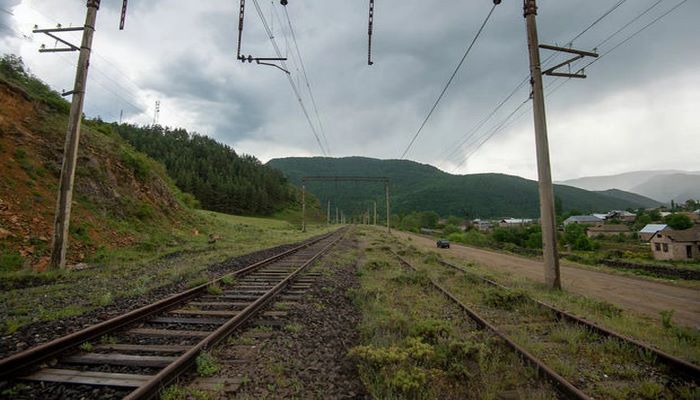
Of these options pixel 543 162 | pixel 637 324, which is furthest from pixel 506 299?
pixel 543 162

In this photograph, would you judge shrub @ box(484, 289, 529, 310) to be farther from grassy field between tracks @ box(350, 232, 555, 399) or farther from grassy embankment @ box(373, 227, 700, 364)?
grassy field between tracks @ box(350, 232, 555, 399)

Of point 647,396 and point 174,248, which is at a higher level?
point 174,248

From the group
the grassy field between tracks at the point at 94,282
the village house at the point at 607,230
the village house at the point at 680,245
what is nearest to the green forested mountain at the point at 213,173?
the grassy field between tracks at the point at 94,282

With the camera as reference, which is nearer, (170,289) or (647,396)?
(647,396)

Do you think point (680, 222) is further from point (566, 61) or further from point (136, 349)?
point (136, 349)

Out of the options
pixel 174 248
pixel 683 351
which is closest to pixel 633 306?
pixel 683 351

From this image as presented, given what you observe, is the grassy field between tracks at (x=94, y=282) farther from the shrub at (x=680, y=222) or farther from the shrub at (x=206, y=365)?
the shrub at (x=680, y=222)

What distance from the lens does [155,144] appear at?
114 meters

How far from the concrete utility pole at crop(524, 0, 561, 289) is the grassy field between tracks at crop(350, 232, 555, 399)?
5.42 meters

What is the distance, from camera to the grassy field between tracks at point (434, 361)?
4.02 metres

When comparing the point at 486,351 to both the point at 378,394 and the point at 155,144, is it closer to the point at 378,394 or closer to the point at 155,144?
the point at 378,394

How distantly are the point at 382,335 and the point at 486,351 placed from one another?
173cm

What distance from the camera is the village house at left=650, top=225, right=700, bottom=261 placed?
4366 cm

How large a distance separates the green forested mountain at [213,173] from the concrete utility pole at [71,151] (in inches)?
3403
